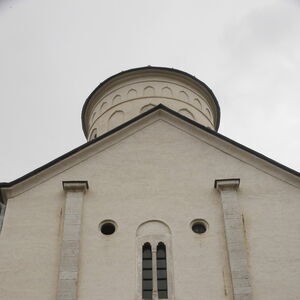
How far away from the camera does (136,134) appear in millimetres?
15602

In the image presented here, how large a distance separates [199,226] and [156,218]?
1.19 m

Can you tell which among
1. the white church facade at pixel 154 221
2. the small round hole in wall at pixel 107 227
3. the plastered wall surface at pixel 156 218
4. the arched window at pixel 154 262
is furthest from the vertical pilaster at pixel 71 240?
the arched window at pixel 154 262

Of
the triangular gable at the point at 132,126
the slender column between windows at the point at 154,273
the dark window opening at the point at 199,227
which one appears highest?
the triangular gable at the point at 132,126

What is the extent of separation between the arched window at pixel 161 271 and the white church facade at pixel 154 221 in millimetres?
27

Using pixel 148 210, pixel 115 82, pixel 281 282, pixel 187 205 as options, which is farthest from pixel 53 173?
pixel 115 82

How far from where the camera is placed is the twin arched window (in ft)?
40.4

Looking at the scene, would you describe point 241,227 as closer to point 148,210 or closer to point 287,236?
point 287,236

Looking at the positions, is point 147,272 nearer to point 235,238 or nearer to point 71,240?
point 71,240

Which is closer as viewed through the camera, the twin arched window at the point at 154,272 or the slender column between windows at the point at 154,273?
the slender column between windows at the point at 154,273

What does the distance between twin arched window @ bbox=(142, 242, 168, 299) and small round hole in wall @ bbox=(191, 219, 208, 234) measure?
996mm

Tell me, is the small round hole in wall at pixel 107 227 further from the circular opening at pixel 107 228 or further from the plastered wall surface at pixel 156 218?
the plastered wall surface at pixel 156 218

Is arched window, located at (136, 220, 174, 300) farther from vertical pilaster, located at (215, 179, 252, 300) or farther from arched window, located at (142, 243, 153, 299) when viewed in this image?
vertical pilaster, located at (215, 179, 252, 300)

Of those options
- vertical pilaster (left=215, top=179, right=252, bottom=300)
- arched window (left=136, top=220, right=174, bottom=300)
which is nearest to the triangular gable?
vertical pilaster (left=215, top=179, right=252, bottom=300)

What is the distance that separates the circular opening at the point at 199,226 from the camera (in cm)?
1343
